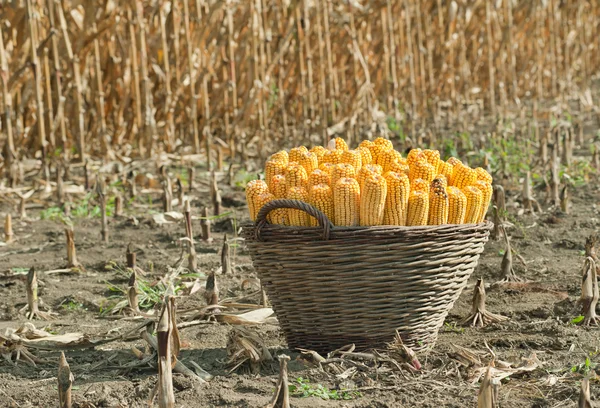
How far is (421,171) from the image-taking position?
10.8ft

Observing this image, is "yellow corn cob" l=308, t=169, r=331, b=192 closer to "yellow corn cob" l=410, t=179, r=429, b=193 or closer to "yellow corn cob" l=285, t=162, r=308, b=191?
"yellow corn cob" l=285, t=162, r=308, b=191

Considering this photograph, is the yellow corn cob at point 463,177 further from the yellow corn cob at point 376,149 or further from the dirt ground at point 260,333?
the dirt ground at point 260,333

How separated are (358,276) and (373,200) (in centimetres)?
26

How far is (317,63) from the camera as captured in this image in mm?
10266

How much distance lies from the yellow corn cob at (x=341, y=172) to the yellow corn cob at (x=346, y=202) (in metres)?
0.05

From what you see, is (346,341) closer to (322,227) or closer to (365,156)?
(322,227)

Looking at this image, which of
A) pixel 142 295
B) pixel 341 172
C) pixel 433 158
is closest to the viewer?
pixel 341 172

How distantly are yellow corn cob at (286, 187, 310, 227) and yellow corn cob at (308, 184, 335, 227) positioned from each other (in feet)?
0.07

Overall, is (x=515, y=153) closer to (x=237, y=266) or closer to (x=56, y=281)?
(x=237, y=266)

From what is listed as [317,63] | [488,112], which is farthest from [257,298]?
[488,112]

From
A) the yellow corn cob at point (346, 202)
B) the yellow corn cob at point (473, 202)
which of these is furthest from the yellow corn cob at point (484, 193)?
the yellow corn cob at point (346, 202)

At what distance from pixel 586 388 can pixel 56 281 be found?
3.01 metres

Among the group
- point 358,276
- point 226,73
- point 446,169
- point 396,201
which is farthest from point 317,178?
point 226,73

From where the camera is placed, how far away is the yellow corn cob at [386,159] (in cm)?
346
